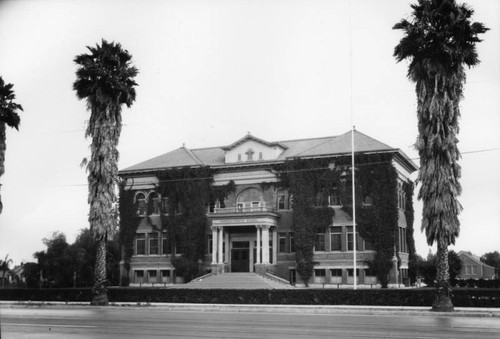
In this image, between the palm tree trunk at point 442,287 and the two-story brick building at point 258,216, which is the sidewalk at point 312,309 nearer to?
the palm tree trunk at point 442,287

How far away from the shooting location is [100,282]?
36406 millimetres

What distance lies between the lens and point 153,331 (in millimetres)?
17422

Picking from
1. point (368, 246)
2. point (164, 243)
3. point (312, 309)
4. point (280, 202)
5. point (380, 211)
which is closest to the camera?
point (312, 309)

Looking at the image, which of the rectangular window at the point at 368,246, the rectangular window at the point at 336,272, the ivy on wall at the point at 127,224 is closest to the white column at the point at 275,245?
the rectangular window at the point at 336,272

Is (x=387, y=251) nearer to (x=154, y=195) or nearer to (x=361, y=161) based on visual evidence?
(x=361, y=161)

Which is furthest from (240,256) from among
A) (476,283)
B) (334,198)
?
(476,283)

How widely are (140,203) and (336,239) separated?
67.2ft

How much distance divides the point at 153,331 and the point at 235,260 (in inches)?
1410

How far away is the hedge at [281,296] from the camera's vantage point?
103 feet

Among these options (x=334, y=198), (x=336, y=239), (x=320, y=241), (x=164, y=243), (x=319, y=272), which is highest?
(x=334, y=198)

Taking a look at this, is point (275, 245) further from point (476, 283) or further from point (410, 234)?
point (476, 283)

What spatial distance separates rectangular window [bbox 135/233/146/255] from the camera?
2244 inches

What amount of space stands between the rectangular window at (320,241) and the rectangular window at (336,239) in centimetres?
73

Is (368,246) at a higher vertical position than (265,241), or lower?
lower
